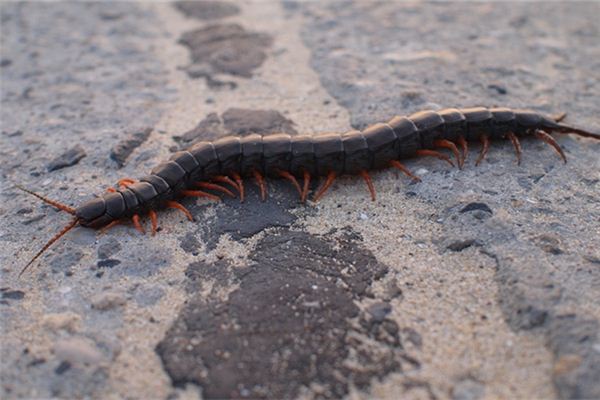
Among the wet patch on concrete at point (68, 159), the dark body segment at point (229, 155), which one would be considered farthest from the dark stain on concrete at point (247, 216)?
the wet patch on concrete at point (68, 159)

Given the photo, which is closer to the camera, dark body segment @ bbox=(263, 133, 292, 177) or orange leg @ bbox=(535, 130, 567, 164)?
dark body segment @ bbox=(263, 133, 292, 177)

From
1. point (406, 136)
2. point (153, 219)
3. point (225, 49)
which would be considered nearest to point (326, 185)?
point (406, 136)

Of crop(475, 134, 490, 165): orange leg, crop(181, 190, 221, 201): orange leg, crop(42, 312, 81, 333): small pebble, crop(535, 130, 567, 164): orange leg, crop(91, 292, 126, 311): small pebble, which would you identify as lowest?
crop(42, 312, 81, 333): small pebble

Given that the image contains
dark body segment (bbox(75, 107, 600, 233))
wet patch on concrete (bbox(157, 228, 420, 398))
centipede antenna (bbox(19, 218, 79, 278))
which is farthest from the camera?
dark body segment (bbox(75, 107, 600, 233))

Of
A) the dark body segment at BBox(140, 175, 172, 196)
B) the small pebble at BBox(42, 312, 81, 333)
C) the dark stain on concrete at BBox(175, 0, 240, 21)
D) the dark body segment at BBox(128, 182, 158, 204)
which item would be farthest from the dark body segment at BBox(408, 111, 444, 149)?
the dark stain on concrete at BBox(175, 0, 240, 21)

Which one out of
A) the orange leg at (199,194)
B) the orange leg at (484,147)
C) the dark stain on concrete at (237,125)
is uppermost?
the orange leg at (484,147)

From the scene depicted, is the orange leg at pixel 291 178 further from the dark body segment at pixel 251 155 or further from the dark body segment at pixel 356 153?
the dark body segment at pixel 356 153

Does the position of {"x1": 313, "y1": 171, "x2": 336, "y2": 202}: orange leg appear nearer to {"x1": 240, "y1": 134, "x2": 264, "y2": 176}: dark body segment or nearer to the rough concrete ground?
the rough concrete ground
